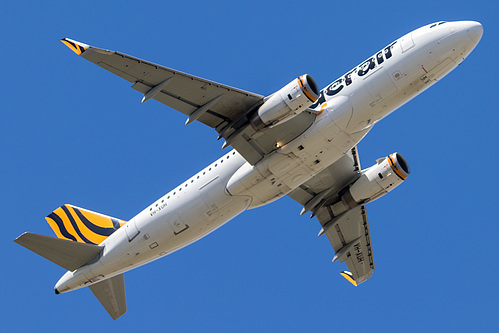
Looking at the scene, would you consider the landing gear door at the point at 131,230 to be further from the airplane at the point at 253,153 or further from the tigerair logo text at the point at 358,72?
the tigerair logo text at the point at 358,72

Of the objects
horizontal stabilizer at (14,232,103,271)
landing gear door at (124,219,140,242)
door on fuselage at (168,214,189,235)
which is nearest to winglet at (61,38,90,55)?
door on fuselage at (168,214,189,235)

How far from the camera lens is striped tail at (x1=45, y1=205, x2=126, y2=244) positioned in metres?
42.2

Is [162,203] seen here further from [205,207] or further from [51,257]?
[51,257]

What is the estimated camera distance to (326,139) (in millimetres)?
36125

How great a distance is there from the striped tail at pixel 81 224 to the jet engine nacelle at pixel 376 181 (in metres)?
13.4

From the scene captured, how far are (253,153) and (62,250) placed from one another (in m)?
12.0

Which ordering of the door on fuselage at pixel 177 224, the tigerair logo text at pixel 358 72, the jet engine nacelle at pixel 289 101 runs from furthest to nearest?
the door on fuselage at pixel 177 224 < the tigerair logo text at pixel 358 72 < the jet engine nacelle at pixel 289 101

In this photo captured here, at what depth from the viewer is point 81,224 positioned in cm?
4272

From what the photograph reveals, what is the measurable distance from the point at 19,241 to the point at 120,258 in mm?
5576

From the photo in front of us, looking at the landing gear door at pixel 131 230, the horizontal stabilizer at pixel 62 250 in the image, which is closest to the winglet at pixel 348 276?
the landing gear door at pixel 131 230

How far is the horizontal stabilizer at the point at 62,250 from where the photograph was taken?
38.4 metres

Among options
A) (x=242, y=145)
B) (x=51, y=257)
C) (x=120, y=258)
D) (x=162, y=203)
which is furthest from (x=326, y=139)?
(x=51, y=257)

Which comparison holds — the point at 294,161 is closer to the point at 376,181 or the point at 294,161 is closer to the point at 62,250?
the point at 376,181

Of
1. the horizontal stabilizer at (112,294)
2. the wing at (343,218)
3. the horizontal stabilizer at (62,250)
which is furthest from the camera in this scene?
the horizontal stabilizer at (112,294)
